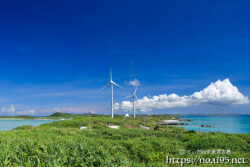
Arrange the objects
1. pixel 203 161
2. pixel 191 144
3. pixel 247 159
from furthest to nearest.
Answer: pixel 191 144 → pixel 247 159 → pixel 203 161

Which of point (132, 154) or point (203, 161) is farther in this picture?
point (132, 154)

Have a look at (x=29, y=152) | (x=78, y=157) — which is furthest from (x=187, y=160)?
(x=29, y=152)

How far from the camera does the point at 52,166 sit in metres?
3.11

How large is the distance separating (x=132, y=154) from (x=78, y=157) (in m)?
4.16

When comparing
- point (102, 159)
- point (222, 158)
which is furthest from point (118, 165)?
point (222, 158)

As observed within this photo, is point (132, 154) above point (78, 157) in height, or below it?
below

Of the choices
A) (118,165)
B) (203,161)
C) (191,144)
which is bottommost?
(191,144)

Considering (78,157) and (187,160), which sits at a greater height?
(78,157)

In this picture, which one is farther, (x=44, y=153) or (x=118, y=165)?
(x=44, y=153)

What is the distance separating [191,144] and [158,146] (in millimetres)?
2110

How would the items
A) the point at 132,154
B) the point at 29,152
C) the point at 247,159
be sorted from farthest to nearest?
the point at 132,154 → the point at 247,159 → the point at 29,152

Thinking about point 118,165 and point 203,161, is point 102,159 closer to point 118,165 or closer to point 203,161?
point 118,165

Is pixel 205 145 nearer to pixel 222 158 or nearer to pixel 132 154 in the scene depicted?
pixel 222 158

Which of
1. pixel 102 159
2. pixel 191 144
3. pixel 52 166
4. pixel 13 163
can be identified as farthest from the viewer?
pixel 191 144
